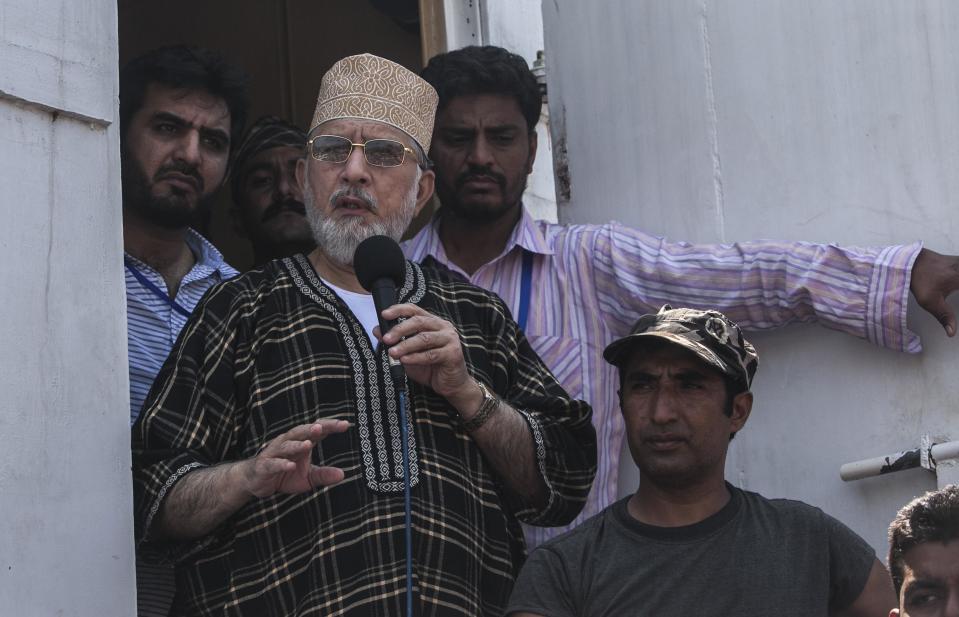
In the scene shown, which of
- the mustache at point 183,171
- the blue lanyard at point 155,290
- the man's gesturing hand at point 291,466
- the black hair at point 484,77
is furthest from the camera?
the black hair at point 484,77

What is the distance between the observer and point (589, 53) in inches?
200

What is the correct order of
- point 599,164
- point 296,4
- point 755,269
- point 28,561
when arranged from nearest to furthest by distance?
point 28,561, point 755,269, point 599,164, point 296,4

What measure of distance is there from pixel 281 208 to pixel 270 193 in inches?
3.5

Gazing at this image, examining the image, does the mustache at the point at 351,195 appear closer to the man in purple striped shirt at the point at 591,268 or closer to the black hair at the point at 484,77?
the man in purple striped shirt at the point at 591,268

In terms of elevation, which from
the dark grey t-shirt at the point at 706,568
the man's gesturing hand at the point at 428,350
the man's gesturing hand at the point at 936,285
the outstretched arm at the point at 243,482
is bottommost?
the dark grey t-shirt at the point at 706,568

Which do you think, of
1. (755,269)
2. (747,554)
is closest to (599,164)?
(755,269)

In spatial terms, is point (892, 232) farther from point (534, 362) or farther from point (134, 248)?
point (134, 248)

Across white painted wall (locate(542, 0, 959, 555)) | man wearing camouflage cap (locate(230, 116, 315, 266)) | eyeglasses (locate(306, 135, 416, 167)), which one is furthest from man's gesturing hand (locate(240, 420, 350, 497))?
man wearing camouflage cap (locate(230, 116, 315, 266))

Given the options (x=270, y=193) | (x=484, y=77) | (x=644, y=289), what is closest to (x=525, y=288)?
(x=644, y=289)

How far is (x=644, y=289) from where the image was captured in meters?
4.45

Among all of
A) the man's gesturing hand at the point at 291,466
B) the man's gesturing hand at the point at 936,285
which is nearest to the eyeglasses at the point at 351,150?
the man's gesturing hand at the point at 291,466

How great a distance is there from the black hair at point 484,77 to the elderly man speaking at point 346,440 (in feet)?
2.56

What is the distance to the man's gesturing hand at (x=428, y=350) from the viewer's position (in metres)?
3.31

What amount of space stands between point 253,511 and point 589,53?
2095 millimetres
